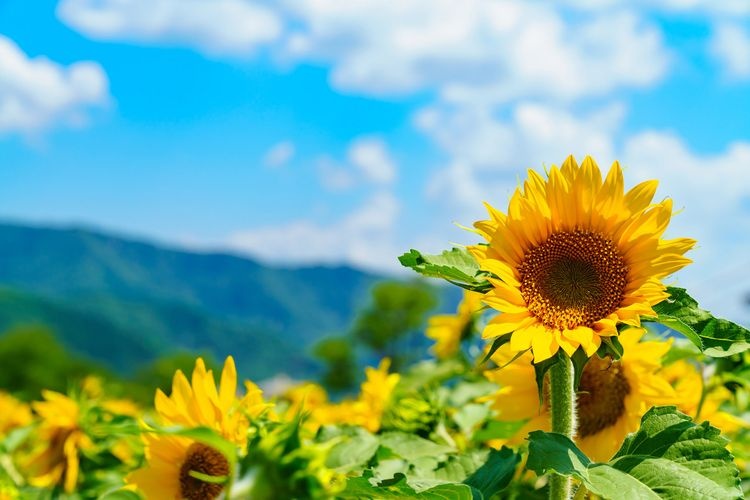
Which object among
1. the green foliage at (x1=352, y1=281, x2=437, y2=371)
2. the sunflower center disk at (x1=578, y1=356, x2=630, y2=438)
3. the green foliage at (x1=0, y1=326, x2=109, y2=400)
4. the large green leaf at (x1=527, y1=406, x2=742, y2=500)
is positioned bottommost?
the large green leaf at (x1=527, y1=406, x2=742, y2=500)

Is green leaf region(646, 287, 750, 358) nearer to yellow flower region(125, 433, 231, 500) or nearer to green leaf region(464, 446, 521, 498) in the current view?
green leaf region(464, 446, 521, 498)

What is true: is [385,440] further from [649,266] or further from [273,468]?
[273,468]

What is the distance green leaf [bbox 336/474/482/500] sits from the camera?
1.22 meters

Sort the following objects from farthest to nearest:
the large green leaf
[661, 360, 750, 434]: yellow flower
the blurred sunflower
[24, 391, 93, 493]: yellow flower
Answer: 1. [24, 391, 93, 493]: yellow flower
2. the blurred sunflower
3. [661, 360, 750, 434]: yellow flower
4. the large green leaf

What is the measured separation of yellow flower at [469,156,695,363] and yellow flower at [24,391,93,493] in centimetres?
174

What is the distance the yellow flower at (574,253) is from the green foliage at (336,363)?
60.7m

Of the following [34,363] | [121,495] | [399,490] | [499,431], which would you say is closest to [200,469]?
[121,495]

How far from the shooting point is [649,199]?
162 centimetres

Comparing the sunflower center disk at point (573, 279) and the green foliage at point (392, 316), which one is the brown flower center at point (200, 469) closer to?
the sunflower center disk at point (573, 279)

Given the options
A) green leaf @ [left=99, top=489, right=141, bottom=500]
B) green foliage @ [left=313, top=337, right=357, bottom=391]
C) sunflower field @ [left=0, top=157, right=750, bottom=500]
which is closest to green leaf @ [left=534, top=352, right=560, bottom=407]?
sunflower field @ [left=0, top=157, right=750, bottom=500]

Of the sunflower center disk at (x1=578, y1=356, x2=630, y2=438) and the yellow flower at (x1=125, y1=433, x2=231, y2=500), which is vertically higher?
the sunflower center disk at (x1=578, y1=356, x2=630, y2=438)

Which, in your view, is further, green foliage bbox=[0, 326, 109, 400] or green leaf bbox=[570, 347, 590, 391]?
green foliage bbox=[0, 326, 109, 400]

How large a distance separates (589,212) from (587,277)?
0.15m

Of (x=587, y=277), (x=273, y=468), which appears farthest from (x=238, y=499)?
(x=587, y=277)
